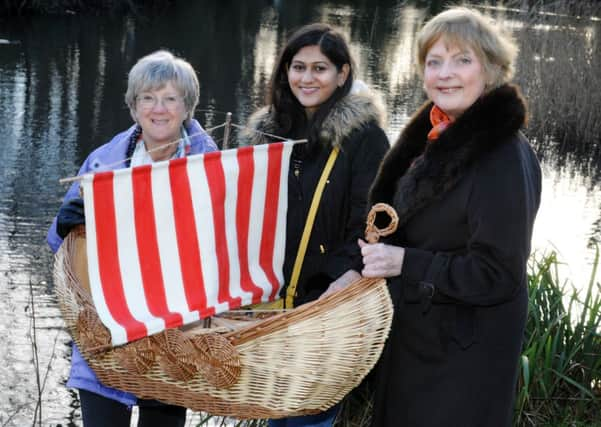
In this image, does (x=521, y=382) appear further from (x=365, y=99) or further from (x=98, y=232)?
(x=98, y=232)

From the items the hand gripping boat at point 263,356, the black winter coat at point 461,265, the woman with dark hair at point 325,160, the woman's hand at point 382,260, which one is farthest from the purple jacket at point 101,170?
the woman's hand at point 382,260

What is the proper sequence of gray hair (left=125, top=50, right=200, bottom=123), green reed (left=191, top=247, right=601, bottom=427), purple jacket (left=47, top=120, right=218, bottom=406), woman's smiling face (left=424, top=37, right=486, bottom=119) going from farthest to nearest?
green reed (left=191, top=247, right=601, bottom=427), gray hair (left=125, top=50, right=200, bottom=123), purple jacket (left=47, top=120, right=218, bottom=406), woman's smiling face (left=424, top=37, right=486, bottom=119)

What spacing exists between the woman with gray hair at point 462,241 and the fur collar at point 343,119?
0.40 metres

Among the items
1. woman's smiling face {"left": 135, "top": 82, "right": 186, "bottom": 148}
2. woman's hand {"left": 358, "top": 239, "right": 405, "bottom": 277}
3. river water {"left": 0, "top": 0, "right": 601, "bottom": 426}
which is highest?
woman's smiling face {"left": 135, "top": 82, "right": 186, "bottom": 148}

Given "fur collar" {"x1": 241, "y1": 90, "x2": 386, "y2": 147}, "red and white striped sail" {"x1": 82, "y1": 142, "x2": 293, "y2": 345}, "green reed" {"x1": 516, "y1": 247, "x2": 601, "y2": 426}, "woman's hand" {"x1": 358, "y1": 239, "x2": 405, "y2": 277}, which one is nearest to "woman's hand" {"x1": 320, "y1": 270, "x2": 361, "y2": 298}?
"red and white striped sail" {"x1": 82, "y1": 142, "x2": 293, "y2": 345}

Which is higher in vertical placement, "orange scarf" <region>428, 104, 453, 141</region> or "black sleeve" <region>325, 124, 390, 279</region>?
"orange scarf" <region>428, 104, 453, 141</region>

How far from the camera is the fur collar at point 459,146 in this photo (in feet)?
7.70

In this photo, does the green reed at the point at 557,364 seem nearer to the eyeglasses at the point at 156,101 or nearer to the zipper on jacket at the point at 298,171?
the zipper on jacket at the point at 298,171

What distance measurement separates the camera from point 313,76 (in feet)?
9.94

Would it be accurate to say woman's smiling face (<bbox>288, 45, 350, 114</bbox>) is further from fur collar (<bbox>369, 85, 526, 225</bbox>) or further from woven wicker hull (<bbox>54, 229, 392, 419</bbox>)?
woven wicker hull (<bbox>54, 229, 392, 419</bbox>)

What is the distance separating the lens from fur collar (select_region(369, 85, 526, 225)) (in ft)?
7.70

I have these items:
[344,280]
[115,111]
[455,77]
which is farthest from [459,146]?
[115,111]

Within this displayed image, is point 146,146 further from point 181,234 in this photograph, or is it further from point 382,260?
point 382,260

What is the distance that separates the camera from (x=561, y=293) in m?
4.19
